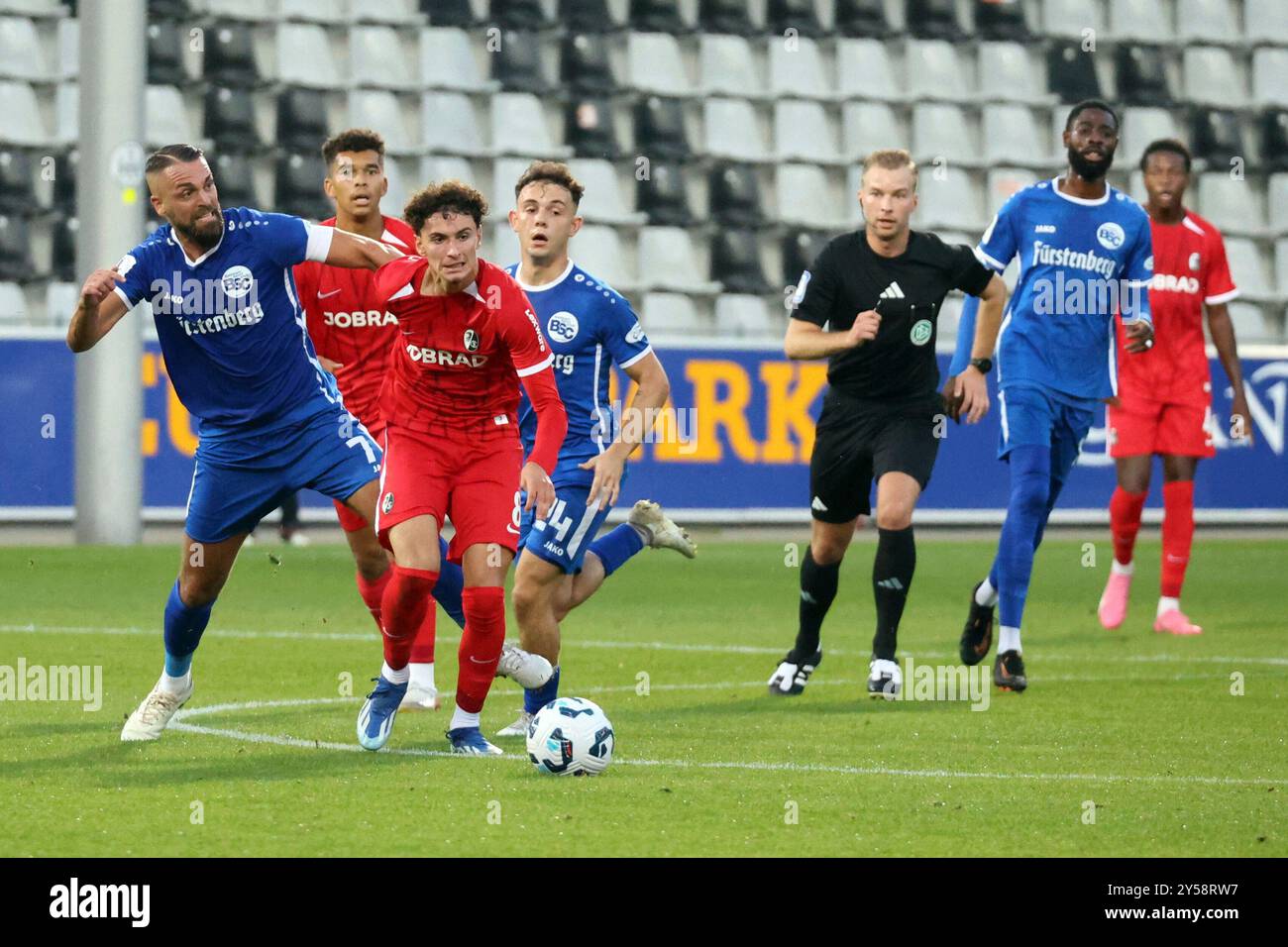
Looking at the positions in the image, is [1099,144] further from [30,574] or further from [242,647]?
[30,574]

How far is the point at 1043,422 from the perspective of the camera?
28.9 feet

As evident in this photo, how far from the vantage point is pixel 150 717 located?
7.01 m

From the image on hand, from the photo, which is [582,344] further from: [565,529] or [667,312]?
[667,312]

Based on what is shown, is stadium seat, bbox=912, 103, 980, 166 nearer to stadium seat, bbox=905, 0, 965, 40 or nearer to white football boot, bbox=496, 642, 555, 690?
stadium seat, bbox=905, 0, 965, 40

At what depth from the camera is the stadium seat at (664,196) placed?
19.8 meters

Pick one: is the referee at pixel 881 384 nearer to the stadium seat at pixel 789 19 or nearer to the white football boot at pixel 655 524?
the white football boot at pixel 655 524

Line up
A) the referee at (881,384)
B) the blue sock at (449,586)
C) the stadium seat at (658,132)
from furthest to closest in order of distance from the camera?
the stadium seat at (658,132), the referee at (881,384), the blue sock at (449,586)

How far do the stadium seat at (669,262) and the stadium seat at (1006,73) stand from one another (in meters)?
4.11

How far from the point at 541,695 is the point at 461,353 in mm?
1299

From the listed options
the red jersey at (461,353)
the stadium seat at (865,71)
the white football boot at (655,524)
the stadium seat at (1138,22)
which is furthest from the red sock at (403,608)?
the stadium seat at (1138,22)

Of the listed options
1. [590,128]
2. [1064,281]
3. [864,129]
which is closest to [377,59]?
[590,128]

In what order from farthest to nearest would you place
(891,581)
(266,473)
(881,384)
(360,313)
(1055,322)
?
(1055,322)
(881,384)
(891,581)
(360,313)
(266,473)

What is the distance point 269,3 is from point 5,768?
14145 millimetres

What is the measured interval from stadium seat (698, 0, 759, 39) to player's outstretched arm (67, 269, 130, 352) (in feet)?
48.7
